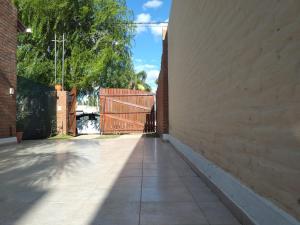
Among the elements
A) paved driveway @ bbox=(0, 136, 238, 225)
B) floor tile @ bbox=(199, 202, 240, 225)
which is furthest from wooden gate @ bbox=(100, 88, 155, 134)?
floor tile @ bbox=(199, 202, 240, 225)

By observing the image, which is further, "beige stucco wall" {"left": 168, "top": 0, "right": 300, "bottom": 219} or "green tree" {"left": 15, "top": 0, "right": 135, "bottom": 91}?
"green tree" {"left": 15, "top": 0, "right": 135, "bottom": 91}

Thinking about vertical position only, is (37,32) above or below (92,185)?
above

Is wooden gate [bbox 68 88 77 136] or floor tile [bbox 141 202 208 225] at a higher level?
wooden gate [bbox 68 88 77 136]

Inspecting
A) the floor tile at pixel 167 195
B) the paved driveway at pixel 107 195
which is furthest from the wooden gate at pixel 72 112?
the floor tile at pixel 167 195

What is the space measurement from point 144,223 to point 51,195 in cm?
194

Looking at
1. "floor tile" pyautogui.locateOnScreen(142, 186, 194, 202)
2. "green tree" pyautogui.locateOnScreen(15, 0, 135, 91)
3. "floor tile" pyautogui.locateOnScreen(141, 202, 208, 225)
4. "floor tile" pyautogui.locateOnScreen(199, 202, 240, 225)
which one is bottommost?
"floor tile" pyautogui.locateOnScreen(141, 202, 208, 225)

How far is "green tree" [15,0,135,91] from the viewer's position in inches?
1011

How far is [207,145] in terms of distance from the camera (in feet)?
19.8

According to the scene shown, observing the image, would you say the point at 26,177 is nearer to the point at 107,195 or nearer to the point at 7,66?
the point at 107,195

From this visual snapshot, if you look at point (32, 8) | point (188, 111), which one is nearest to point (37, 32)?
point (32, 8)

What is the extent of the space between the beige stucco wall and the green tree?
838 inches

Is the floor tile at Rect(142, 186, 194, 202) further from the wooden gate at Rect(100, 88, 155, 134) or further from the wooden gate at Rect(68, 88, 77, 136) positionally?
the wooden gate at Rect(100, 88, 155, 134)

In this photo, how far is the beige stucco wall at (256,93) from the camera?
2562 mm

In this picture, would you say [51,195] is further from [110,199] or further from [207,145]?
[207,145]
